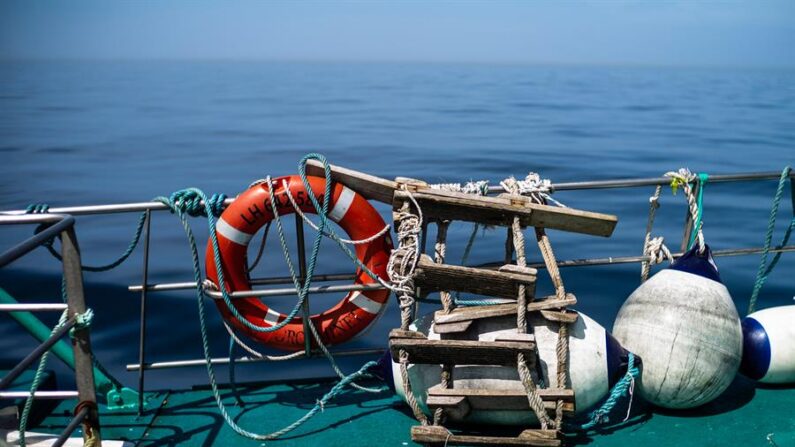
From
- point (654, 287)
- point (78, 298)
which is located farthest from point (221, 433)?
point (654, 287)

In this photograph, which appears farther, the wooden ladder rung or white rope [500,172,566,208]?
white rope [500,172,566,208]

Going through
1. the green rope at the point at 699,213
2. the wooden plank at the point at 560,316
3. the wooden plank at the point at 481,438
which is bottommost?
the wooden plank at the point at 481,438

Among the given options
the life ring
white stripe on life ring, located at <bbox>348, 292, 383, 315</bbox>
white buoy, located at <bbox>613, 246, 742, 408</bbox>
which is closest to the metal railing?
the life ring

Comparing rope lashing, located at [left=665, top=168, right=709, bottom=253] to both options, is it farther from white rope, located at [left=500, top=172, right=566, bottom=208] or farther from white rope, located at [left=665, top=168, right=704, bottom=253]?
white rope, located at [left=500, top=172, right=566, bottom=208]

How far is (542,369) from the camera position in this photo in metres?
2.75

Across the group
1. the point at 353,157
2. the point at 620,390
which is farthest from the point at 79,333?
the point at 353,157

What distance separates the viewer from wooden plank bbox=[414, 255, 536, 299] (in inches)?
108

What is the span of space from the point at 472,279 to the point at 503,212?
303mm

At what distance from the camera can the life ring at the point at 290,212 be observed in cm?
324

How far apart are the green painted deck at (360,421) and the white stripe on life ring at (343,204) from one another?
2.65 ft

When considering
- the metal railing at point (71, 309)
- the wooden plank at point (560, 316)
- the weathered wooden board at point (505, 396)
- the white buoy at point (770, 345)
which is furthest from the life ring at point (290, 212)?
the white buoy at point (770, 345)

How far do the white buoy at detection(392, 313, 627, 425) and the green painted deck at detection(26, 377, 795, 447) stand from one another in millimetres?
152

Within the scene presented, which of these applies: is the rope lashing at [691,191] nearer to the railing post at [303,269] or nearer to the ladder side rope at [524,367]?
the ladder side rope at [524,367]

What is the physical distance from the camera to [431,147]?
16.8 meters
